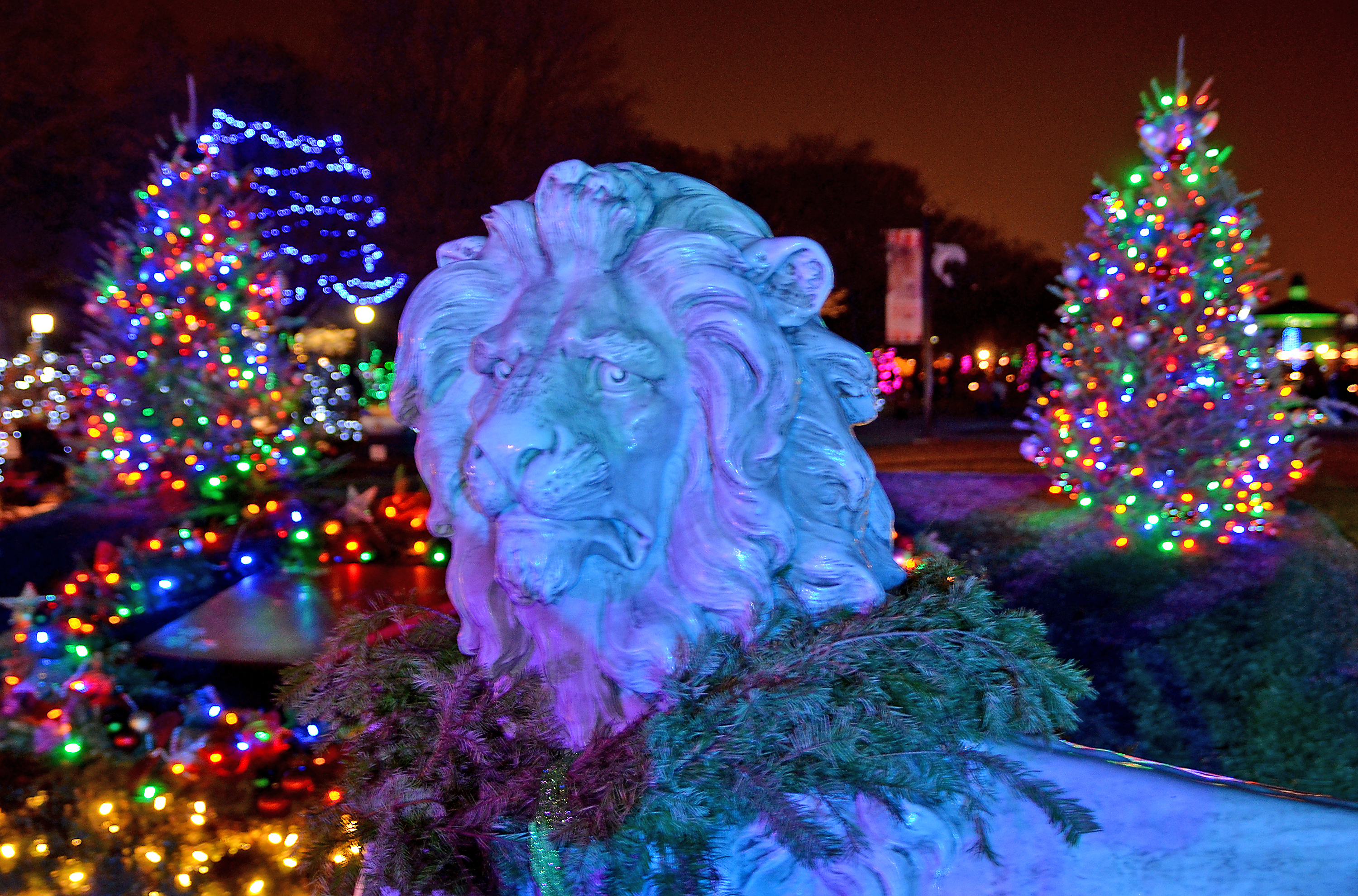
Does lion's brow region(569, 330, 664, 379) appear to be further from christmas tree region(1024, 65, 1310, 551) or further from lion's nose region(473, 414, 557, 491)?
christmas tree region(1024, 65, 1310, 551)

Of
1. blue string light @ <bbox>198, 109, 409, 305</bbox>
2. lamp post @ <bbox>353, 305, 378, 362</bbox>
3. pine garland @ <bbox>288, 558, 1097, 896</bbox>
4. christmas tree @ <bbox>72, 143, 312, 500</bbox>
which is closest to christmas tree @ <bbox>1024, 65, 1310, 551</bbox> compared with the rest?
christmas tree @ <bbox>72, 143, 312, 500</bbox>

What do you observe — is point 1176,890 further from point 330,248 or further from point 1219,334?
point 330,248

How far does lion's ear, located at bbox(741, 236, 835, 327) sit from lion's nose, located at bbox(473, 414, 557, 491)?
15.2 inches

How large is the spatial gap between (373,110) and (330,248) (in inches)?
157

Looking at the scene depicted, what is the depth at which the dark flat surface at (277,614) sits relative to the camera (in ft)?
15.5

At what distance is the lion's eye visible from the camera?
4.85 feet

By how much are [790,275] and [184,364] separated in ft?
27.1

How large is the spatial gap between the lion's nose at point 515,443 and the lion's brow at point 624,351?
128mm

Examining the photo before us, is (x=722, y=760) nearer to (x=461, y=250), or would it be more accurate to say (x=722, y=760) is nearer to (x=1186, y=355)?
(x=461, y=250)

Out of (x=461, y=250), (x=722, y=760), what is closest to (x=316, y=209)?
(x=461, y=250)

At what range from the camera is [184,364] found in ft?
28.2

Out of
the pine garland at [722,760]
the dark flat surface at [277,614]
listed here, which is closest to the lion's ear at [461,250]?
the pine garland at [722,760]

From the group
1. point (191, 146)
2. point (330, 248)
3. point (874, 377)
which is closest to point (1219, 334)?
point (874, 377)

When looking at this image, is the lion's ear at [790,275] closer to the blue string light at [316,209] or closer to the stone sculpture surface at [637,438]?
the stone sculpture surface at [637,438]
